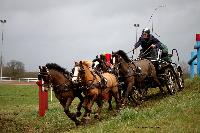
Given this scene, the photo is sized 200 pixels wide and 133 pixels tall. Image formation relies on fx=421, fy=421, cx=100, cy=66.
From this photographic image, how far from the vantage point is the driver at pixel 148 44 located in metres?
18.8

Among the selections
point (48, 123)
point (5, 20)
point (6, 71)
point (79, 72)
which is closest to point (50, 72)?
point (79, 72)

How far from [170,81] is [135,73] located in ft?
9.11

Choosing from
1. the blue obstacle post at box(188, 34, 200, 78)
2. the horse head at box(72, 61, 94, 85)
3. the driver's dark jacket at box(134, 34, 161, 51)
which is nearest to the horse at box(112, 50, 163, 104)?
the driver's dark jacket at box(134, 34, 161, 51)

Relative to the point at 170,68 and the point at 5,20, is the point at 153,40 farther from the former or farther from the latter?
the point at 5,20

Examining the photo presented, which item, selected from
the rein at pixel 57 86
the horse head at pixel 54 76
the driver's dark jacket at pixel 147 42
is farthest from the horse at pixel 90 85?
the driver's dark jacket at pixel 147 42

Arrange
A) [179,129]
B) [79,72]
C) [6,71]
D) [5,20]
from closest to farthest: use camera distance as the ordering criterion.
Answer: [179,129] < [79,72] < [5,20] < [6,71]

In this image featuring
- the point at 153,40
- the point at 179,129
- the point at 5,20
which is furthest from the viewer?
the point at 5,20

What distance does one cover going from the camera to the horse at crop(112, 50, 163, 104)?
16.5 meters

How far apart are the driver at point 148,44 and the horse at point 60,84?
16.9 feet

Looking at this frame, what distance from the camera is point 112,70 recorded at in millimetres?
16625

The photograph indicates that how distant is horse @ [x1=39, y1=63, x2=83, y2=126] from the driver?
517cm

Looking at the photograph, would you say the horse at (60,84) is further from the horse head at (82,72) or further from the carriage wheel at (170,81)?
the carriage wheel at (170,81)

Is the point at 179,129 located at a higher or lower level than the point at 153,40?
lower

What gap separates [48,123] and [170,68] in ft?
20.2
